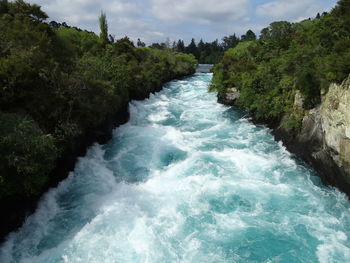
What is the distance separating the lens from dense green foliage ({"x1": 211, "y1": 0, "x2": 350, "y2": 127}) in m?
16.4

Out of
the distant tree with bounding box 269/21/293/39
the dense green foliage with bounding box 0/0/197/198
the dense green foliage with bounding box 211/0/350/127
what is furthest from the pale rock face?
the distant tree with bounding box 269/21/293/39

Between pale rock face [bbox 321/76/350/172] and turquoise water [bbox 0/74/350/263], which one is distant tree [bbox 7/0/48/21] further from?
pale rock face [bbox 321/76/350/172]

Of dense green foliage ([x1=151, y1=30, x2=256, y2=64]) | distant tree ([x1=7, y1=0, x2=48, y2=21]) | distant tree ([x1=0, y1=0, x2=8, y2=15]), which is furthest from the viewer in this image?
dense green foliage ([x1=151, y1=30, x2=256, y2=64])

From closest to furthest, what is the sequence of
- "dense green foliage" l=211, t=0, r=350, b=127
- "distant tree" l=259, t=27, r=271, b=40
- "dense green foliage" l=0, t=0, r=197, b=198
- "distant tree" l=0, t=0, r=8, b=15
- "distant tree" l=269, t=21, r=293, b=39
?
"dense green foliage" l=0, t=0, r=197, b=198 → "dense green foliage" l=211, t=0, r=350, b=127 → "distant tree" l=0, t=0, r=8, b=15 → "distant tree" l=269, t=21, r=293, b=39 → "distant tree" l=259, t=27, r=271, b=40

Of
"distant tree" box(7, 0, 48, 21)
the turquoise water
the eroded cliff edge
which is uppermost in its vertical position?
"distant tree" box(7, 0, 48, 21)

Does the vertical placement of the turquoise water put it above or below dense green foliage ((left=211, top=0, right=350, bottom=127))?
below

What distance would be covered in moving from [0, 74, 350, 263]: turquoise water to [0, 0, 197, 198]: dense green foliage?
216 cm

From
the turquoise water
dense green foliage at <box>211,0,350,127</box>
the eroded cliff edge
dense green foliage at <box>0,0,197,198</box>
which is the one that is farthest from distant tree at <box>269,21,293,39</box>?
dense green foliage at <box>0,0,197,198</box>

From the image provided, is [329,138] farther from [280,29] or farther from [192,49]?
[192,49]

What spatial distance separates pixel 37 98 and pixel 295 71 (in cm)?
1753

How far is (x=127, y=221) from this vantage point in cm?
1291

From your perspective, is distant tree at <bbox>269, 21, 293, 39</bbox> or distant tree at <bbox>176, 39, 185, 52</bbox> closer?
distant tree at <bbox>269, 21, 293, 39</bbox>

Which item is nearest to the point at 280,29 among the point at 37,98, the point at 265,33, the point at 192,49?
the point at 265,33

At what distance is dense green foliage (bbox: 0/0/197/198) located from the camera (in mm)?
11062
